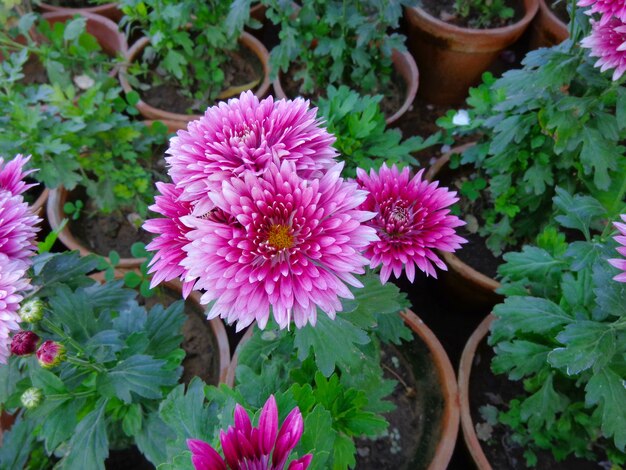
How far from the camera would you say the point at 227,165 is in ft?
2.68


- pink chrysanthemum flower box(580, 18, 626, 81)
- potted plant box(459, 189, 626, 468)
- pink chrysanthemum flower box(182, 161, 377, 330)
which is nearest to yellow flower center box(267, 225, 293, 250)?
pink chrysanthemum flower box(182, 161, 377, 330)

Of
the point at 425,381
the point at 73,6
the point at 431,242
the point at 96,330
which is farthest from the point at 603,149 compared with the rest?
the point at 73,6

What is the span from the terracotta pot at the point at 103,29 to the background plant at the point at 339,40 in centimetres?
83

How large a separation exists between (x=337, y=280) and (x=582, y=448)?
113 cm

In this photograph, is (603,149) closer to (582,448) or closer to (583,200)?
(583,200)

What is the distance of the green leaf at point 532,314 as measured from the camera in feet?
3.92

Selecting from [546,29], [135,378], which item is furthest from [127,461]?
Result: [546,29]

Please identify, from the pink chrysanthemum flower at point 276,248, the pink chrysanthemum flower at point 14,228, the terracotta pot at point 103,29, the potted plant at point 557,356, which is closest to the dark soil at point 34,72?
the terracotta pot at point 103,29

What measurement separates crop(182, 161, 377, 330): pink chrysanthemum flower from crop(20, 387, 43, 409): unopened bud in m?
0.50

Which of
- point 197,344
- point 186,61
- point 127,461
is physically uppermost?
point 186,61

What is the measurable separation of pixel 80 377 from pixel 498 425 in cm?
122

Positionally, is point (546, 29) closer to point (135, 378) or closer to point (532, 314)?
point (532, 314)

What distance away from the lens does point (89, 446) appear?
1125 mm

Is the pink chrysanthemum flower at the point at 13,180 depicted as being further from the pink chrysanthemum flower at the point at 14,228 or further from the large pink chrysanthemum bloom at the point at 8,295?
the large pink chrysanthemum bloom at the point at 8,295
